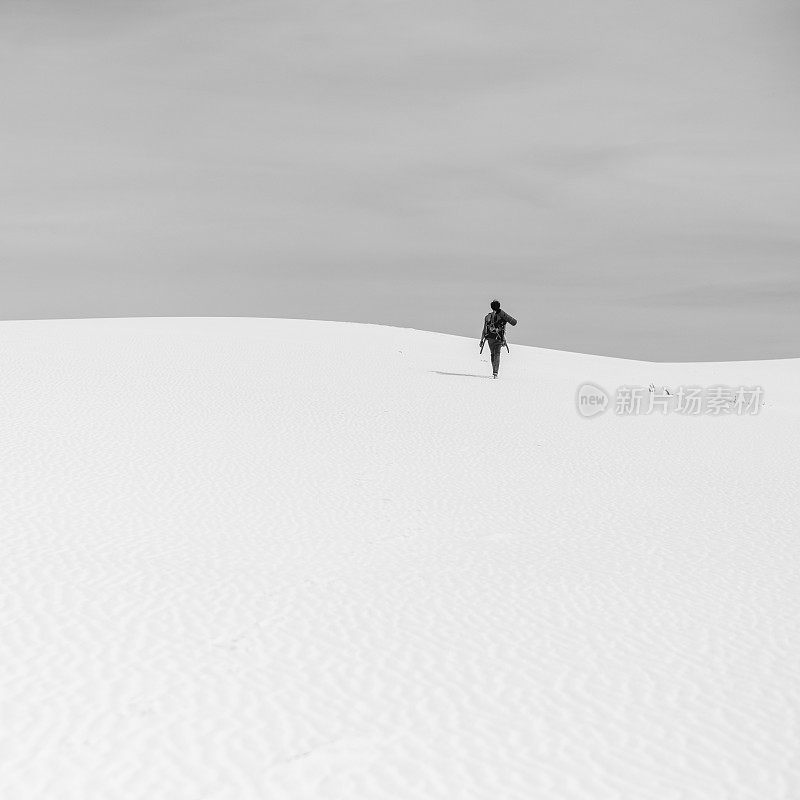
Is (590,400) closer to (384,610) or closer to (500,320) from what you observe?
(500,320)

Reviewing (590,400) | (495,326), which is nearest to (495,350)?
(495,326)

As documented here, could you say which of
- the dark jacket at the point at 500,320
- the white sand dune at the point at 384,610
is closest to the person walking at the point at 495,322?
the dark jacket at the point at 500,320

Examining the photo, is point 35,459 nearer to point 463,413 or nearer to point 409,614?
point 409,614

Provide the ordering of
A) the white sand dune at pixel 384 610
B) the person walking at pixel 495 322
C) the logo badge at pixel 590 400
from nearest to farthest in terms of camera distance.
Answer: the white sand dune at pixel 384 610
the logo badge at pixel 590 400
the person walking at pixel 495 322

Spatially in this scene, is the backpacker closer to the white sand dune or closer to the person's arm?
the person's arm

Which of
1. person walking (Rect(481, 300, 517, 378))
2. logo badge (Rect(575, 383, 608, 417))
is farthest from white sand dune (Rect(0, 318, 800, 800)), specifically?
person walking (Rect(481, 300, 517, 378))

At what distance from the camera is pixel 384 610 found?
19.9ft

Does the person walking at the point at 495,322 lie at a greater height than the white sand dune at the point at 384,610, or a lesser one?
greater

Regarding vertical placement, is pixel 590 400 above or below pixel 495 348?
below

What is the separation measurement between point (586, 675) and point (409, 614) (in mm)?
1384

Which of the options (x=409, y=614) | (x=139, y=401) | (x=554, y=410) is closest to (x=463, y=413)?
(x=554, y=410)

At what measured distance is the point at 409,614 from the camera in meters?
6.00

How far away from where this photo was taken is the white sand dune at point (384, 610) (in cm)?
398

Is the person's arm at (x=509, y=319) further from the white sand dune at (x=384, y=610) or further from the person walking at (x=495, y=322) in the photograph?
the white sand dune at (x=384, y=610)
